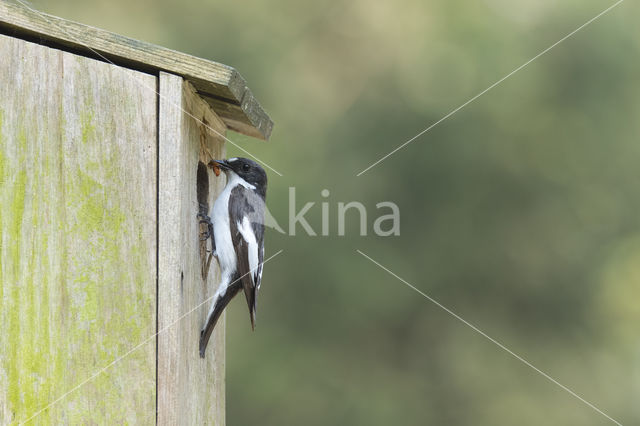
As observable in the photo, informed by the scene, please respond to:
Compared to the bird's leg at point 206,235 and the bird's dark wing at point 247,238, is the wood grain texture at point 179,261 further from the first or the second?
the bird's dark wing at point 247,238

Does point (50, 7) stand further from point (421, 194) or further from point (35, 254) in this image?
point (35, 254)

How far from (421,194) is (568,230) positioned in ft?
5.07

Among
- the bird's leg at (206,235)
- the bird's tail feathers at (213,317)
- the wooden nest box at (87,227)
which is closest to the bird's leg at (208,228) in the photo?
the bird's leg at (206,235)

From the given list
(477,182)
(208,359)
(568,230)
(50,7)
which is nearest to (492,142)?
(477,182)

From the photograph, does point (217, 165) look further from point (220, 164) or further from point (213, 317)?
point (213, 317)

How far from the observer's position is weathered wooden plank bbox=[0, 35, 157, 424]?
2.89m

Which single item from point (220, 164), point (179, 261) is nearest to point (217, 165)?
point (220, 164)

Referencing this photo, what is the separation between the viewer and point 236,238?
12.4 ft

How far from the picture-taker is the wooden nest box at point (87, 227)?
114 inches

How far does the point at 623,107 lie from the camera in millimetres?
8289

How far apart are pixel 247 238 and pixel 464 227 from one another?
464cm

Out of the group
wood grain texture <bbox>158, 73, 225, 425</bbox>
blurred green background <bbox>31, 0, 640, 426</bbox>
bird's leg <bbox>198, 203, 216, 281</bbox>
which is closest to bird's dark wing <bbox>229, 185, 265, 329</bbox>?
bird's leg <bbox>198, 203, 216, 281</bbox>

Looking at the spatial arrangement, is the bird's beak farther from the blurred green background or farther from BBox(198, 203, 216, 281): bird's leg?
the blurred green background

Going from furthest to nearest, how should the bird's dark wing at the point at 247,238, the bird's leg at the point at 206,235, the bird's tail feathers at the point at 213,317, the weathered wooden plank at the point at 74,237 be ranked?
the bird's dark wing at the point at 247,238
the bird's leg at the point at 206,235
the bird's tail feathers at the point at 213,317
the weathered wooden plank at the point at 74,237
